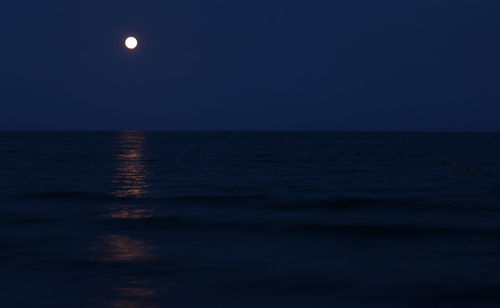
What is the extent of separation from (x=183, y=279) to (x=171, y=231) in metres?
5.43

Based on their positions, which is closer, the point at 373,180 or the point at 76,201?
the point at 76,201

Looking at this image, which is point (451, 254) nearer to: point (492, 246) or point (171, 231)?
point (492, 246)

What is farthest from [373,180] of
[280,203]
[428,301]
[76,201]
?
[428,301]

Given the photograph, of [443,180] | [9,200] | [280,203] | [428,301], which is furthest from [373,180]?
[428,301]

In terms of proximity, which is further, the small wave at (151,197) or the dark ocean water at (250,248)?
the small wave at (151,197)

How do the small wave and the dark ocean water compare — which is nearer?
the dark ocean water

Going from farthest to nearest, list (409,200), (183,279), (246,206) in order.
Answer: (409,200)
(246,206)
(183,279)

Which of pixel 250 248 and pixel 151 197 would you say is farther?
pixel 151 197

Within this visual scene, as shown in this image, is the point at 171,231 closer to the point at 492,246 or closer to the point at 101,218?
the point at 101,218

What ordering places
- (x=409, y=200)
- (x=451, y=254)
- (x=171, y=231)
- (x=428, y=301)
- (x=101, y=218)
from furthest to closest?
(x=409, y=200), (x=101, y=218), (x=171, y=231), (x=451, y=254), (x=428, y=301)

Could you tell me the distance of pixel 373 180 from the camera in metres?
33.4

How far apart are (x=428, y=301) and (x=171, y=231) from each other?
29.1 feet

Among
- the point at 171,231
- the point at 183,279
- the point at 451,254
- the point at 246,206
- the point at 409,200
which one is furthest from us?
the point at 409,200

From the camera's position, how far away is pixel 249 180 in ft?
110
